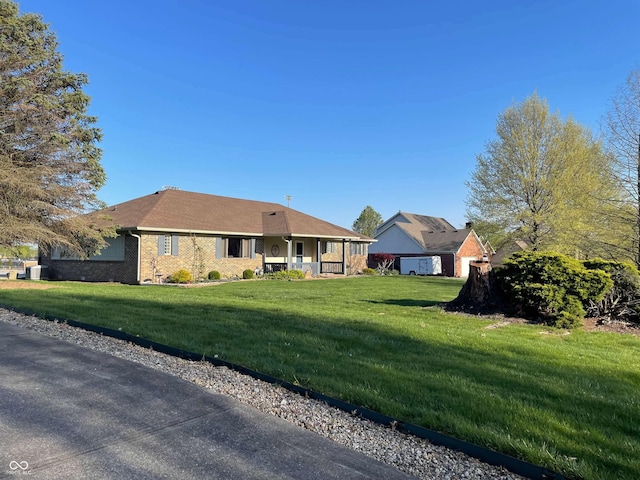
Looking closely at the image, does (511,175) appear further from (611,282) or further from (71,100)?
(71,100)

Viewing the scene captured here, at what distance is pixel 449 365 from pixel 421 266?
30.8m

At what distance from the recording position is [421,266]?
35625mm

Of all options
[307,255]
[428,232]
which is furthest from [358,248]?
[428,232]

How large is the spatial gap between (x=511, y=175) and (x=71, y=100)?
22855 mm

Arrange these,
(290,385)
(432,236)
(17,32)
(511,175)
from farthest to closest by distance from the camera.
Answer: (432,236)
(511,175)
(17,32)
(290,385)

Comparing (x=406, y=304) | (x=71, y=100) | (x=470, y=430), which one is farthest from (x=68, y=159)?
(x=470, y=430)

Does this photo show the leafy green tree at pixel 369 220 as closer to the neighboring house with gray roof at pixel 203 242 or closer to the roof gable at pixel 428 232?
the roof gable at pixel 428 232

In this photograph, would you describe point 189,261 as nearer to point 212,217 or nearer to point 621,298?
point 212,217

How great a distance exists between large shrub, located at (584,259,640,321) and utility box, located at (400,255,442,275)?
24829 mm

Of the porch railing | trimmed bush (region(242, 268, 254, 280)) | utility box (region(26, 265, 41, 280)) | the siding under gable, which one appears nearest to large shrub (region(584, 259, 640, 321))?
trimmed bush (region(242, 268, 254, 280))

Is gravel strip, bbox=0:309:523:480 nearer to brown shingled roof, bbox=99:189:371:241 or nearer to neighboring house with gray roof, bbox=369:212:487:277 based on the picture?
brown shingled roof, bbox=99:189:371:241

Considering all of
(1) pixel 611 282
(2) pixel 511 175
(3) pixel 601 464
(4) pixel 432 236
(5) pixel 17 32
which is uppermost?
(5) pixel 17 32

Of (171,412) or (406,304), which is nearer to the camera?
(171,412)

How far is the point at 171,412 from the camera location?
149 inches
